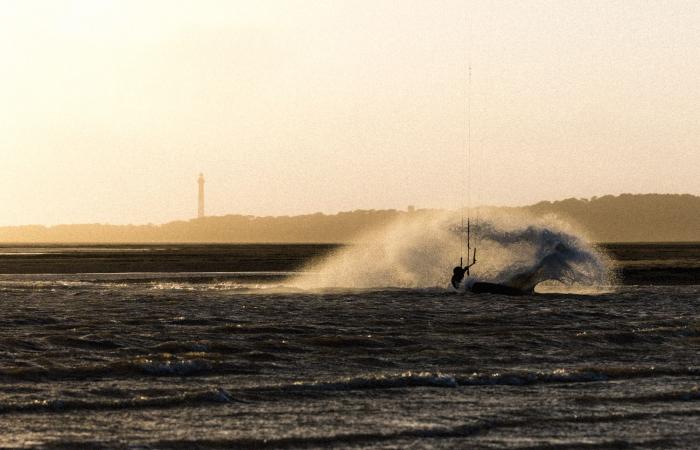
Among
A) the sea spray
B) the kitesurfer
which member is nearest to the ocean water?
the kitesurfer

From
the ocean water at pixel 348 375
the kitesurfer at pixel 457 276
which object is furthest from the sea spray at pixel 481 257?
the ocean water at pixel 348 375

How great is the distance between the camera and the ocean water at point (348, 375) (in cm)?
1166

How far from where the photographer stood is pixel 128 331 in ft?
72.8

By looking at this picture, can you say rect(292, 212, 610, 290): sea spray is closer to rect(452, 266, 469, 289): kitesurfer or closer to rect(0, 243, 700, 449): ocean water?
rect(452, 266, 469, 289): kitesurfer

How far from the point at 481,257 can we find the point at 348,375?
2940cm

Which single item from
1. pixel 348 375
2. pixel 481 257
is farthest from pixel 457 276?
pixel 348 375

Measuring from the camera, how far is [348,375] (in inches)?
637

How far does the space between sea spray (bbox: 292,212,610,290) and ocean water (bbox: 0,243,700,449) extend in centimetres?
1094

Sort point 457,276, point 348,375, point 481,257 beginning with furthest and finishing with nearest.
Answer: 1. point 481,257
2. point 457,276
3. point 348,375

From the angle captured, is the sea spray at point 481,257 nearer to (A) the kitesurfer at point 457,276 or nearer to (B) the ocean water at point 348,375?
(A) the kitesurfer at point 457,276

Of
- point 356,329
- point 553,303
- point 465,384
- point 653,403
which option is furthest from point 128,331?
point 553,303

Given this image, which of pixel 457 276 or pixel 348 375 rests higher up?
pixel 457 276

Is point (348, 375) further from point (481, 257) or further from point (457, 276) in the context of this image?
point (481, 257)

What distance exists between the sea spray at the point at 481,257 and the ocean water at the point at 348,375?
10938 millimetres
